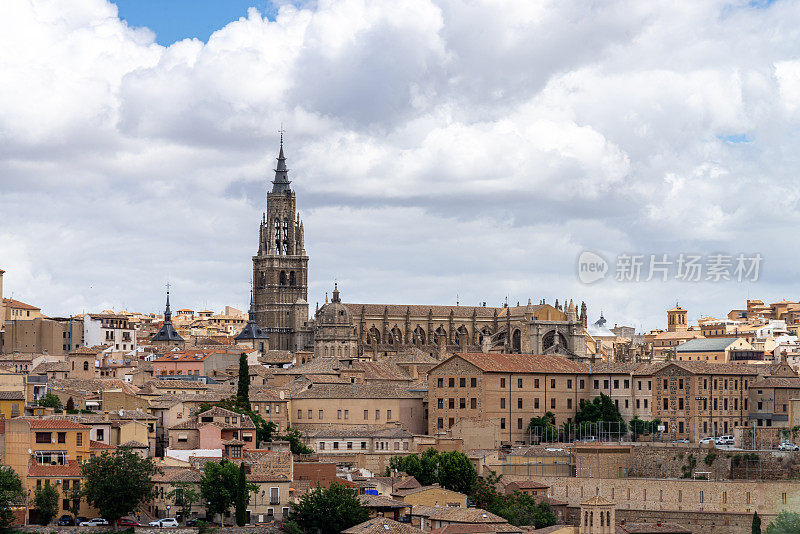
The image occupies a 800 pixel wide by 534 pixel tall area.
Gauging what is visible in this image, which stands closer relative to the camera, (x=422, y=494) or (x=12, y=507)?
(x=12, y=507)

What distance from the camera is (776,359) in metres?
140

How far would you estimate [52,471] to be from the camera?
2606 inches

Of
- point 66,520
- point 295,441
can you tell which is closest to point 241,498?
point 66,520

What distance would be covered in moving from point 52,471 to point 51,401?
1420cm

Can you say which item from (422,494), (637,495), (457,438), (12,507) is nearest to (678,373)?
(457,438)

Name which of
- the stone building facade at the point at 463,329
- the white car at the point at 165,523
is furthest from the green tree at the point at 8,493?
the stone building facade at the point at 463,329

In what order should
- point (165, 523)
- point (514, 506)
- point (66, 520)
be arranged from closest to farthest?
point (165, 523) < point (66, 520) < point (514, 506)

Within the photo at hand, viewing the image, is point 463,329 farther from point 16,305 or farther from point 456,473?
point 456,473

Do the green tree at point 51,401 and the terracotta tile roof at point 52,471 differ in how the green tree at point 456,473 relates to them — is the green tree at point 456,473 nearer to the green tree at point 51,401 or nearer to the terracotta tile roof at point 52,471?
the terracotta tile roof at point 52,471

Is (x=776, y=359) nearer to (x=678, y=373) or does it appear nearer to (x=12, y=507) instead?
(x=678, y=373)

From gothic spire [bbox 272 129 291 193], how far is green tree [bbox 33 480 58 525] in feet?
319

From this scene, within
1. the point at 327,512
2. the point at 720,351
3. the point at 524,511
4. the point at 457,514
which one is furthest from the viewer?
the point at 720,351

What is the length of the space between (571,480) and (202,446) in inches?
644

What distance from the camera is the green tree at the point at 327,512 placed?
64312mm
